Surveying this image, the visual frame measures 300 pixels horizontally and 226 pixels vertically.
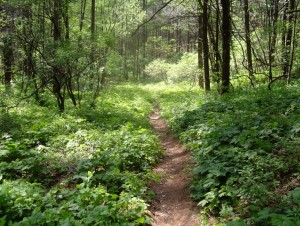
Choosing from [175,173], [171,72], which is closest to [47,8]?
[175,173]

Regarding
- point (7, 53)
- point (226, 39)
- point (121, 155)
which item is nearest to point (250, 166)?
point (121, 155)

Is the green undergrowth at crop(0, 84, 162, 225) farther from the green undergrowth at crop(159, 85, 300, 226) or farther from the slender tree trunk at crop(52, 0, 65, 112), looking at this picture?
the slender tree trunk at crop(52, 0, 65, 112)

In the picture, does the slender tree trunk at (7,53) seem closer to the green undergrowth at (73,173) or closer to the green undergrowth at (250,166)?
the green undergrowth at (73,173)

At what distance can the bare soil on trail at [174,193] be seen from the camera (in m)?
5.01

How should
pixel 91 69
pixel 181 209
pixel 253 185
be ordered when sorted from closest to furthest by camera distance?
1. pixel 253 185
2. pixel 181 209
3. pixel 91 69

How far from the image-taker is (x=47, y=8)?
41.7 ft

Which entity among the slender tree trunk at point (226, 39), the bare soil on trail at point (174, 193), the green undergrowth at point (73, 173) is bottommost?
the bare soil on trail at point (174, 193)

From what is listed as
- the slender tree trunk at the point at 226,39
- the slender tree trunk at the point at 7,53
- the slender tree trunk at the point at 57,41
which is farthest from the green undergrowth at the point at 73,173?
the slender tree trunk at the point at 7,53

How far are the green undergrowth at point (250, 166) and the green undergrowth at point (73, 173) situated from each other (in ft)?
4.13

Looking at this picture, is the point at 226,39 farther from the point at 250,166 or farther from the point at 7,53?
the point at 7,53

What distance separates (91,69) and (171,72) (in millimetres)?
19152

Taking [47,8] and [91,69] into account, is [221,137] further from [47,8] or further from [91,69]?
[47,8]

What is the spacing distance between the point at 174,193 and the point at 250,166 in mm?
1767

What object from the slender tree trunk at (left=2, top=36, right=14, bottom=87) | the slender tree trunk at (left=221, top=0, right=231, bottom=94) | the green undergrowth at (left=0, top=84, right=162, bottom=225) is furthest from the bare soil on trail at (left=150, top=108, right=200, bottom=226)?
the slender tree trunk at (left=2, top=36, right=14, bottom=87)
